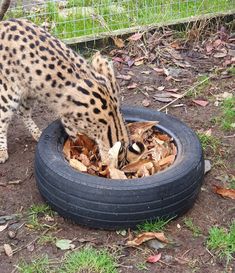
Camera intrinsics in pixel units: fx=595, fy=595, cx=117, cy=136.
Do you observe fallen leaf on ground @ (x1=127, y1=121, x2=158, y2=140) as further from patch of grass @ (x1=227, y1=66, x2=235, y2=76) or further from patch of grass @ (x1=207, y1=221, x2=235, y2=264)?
patch of grass @ (x1=227, y1=66, x2=235, y2=76)

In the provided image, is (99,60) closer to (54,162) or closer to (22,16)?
(54,162)

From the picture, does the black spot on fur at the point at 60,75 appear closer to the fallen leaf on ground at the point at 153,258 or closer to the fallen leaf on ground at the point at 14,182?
the fallen leaf on ground at the point at 14,182

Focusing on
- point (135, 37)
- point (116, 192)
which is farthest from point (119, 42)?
point (116, 192)

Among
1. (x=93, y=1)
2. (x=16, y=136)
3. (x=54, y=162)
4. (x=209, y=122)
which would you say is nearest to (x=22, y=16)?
(x=93, y=1)

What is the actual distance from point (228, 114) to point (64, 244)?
99.3 inches

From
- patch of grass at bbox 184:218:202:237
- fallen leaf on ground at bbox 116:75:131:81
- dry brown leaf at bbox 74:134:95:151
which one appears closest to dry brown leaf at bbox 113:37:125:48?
fallen leaf on ground at bbox 116:75:131:81

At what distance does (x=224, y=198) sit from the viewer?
4.80 metres

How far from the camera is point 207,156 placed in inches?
210

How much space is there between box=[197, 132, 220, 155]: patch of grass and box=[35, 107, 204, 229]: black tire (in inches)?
35.6

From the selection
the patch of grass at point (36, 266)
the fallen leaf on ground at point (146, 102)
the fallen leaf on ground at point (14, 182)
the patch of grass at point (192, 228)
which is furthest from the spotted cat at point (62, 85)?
the fallen leaf on ground at point (146, 102)

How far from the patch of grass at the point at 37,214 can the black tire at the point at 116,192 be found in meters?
0.16

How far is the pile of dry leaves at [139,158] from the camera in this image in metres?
4.58

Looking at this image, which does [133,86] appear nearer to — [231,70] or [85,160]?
[231,70]

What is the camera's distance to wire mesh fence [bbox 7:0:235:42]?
7316 millimetres
